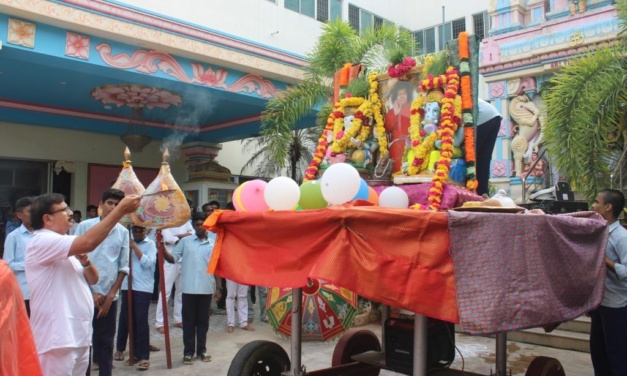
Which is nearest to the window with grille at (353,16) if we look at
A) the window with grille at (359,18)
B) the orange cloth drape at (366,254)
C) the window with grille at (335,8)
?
the window with grille at (359,18)

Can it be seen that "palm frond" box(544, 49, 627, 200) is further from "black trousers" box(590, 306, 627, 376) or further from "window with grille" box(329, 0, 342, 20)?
"window with grille" box(329, 0, 342, 20)

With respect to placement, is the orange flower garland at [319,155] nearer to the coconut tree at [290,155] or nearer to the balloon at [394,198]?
the balloon at [394,198]

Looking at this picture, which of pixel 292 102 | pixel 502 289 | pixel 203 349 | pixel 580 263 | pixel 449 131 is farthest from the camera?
pixel 292 102

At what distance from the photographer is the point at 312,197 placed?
12.0 ft

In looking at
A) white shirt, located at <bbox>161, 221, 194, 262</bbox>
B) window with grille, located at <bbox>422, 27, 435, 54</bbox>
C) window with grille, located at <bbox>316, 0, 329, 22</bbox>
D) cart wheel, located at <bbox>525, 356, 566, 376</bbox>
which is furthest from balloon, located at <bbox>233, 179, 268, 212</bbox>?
window with grille, located at <bbox>422, 27, 435, 54</bbox>

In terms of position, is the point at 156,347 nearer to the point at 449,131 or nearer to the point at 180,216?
the point at 180,216

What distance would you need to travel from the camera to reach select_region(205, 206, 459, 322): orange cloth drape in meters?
2.68

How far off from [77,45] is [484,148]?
6422 millimetres

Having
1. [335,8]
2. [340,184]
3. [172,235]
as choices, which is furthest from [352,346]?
[335,8]

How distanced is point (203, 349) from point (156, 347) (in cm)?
87

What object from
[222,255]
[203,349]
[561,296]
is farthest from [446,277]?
[203,349]

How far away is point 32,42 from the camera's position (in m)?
7.44

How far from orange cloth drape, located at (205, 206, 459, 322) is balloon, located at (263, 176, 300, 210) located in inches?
5.3

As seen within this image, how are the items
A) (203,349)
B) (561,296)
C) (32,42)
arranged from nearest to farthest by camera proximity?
(561,296), (203,349), (32,42)
